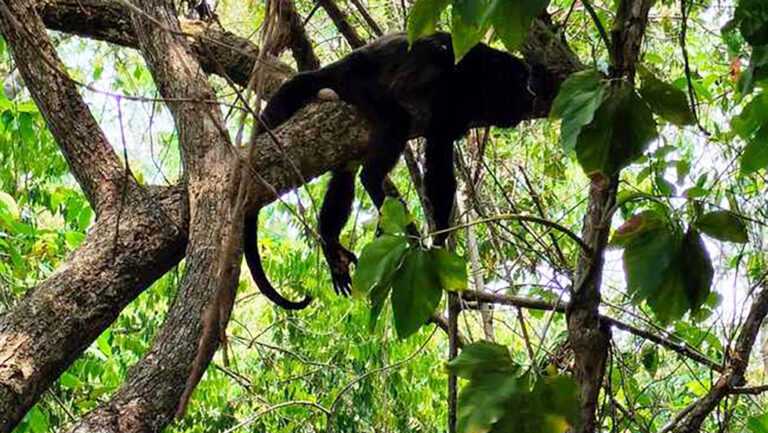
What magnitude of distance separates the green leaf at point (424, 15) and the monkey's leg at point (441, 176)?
7.00ft

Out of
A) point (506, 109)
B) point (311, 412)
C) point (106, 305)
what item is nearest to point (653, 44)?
point (506, 109)

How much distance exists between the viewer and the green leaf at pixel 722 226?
1173mm

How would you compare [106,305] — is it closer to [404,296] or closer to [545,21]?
[404,296]

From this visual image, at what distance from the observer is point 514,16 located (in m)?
1.01

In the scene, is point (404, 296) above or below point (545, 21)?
below

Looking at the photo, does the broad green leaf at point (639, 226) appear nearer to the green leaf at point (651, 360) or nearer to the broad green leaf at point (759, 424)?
the broad green leaf at point (759, 424)

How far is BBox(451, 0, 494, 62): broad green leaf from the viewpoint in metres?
1.01

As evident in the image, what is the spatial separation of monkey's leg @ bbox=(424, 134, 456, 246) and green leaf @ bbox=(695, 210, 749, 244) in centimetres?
206

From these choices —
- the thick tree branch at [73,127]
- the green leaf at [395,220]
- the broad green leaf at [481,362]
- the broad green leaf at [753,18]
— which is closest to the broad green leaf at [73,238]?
the thick tree branch at [73,127]

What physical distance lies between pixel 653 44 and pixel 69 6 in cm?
266

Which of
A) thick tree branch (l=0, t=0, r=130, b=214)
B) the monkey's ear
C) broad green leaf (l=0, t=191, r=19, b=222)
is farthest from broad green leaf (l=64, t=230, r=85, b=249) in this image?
the monkey's ear

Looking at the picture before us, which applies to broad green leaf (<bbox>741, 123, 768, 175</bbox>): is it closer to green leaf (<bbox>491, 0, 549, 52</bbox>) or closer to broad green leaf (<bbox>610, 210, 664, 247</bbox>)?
broad green leaf (<bbox>610, 210, 664, 247</bbox>)

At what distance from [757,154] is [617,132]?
11.3 inches

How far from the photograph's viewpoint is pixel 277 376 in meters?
4.02
